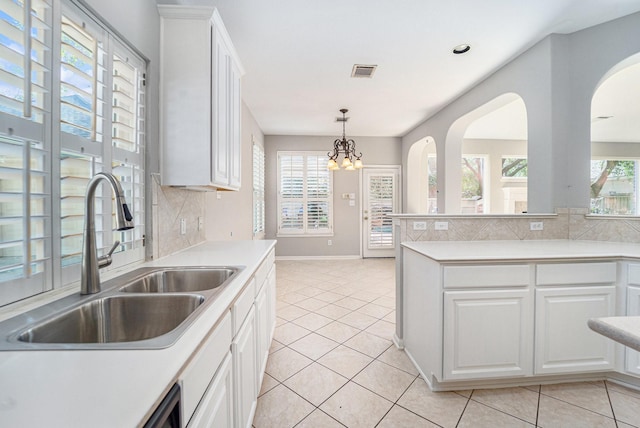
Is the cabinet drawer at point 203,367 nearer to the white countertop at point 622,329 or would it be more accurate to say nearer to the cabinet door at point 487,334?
the white countertop at point 622,329

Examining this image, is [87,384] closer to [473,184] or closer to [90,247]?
[90,247]

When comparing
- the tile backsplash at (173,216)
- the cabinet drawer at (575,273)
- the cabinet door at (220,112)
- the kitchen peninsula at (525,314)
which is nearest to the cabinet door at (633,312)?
the kitchen peninsula at (525,314)

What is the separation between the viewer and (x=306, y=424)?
1.47 metres

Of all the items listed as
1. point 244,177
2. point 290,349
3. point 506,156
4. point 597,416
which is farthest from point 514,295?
point 506,156

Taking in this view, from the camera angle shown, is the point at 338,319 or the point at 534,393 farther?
the point at 338,319

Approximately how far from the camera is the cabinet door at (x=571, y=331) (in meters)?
1.69

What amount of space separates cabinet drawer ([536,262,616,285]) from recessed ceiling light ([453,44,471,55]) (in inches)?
82.6

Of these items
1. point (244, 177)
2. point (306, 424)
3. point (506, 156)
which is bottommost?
point (306, 424)

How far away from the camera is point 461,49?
8.38ft

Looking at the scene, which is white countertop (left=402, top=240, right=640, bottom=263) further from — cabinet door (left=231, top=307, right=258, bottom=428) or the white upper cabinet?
the white upper cabinet

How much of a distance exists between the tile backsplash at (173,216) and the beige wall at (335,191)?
3288mm

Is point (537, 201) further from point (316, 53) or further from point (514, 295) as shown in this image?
point (316, 53)

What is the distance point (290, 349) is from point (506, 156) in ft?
21.9

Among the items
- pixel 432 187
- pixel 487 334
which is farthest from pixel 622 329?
pixel 432 187
